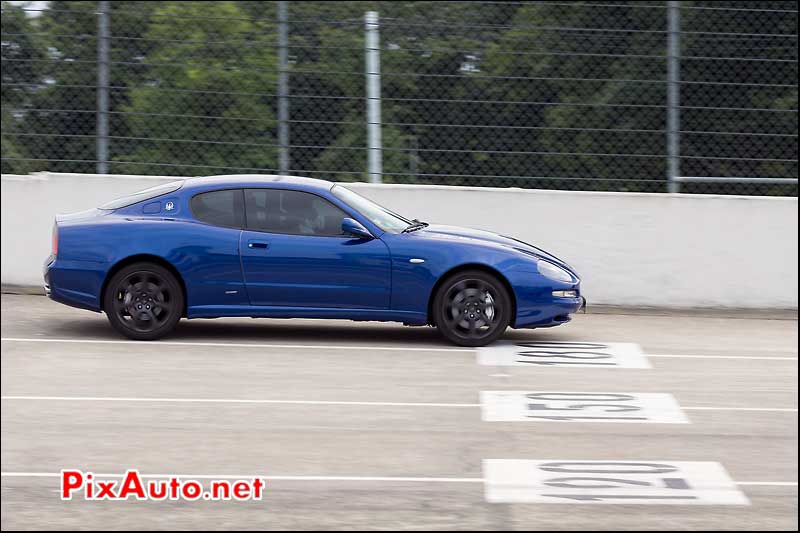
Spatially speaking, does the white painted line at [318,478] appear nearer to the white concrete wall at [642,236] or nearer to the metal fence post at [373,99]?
the white concrete wall at [642,236]

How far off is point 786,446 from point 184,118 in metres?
7.99

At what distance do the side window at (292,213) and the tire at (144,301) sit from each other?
84 centimetres

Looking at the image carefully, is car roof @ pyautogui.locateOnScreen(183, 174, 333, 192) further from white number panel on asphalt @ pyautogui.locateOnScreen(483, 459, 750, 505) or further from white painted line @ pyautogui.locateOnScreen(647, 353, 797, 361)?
white number panel on asphalt @ pyautogui.locateOnScreen(483, 459, 750, 505)

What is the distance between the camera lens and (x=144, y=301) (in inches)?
434

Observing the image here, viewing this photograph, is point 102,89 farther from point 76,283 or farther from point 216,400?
point 216,400

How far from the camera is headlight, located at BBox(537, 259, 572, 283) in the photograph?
11234mm

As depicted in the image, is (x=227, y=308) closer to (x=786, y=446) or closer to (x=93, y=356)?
(x=93, y=356)

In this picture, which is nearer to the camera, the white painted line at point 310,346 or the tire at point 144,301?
the tire at point 144,301

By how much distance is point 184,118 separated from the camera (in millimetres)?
14109

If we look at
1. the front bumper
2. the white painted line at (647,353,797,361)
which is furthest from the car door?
the white painted line at (647,353,797,361)

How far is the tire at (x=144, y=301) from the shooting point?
10945 millimetres

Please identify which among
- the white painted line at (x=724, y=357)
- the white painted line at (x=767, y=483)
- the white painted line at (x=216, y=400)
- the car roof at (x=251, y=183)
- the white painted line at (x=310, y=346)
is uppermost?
the car roof at (x=251, y=183)

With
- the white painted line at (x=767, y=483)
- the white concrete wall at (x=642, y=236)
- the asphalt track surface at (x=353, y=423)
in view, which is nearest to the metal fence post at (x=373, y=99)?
the white concrete wall at (x=642, y=236)

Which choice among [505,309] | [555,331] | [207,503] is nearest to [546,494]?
[207,503]
